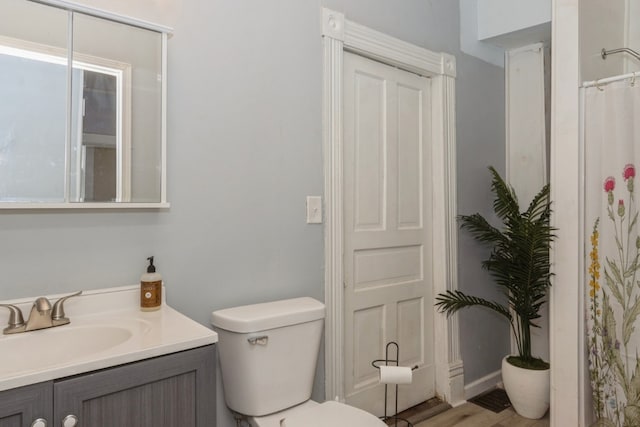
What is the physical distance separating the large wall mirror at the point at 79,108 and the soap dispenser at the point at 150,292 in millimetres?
244

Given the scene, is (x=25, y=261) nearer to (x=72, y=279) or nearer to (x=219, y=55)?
(x=72, y=279)

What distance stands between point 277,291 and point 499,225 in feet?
5.86

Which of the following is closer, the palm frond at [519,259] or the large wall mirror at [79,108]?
the large wall mirror at [79,108]

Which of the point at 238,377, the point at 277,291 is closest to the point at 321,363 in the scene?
the point at 277,291

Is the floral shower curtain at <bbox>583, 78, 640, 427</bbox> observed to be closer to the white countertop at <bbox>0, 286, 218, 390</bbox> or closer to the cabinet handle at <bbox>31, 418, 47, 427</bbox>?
the white countertop at <bbox>0, 286, 218, 390</bbox>

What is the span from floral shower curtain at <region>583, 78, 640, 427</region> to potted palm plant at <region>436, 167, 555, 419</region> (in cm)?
30

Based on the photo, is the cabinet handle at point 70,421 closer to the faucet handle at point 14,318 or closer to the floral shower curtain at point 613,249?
the faucet handle at point 14,318

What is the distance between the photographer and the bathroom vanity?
0.91m

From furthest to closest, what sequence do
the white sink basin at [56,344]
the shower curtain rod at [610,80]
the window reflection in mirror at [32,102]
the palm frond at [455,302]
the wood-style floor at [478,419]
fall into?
the palm frond at [455,302], the wood-style floor at [478,419], the shower curtain rod at [610,80], the window reflection in mirror at [32,102], the white sink basin at [56,344]

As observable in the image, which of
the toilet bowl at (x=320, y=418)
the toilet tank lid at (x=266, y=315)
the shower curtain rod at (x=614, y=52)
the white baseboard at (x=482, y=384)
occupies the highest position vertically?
the shower curtain rod at (x=614, y=52)

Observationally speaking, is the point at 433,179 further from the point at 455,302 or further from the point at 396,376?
the point at 396,376

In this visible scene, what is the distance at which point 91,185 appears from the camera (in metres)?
1.35

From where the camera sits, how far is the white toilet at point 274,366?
4.87 feet

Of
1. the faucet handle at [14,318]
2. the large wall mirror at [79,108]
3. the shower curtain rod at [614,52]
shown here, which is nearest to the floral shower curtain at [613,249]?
the shower curtain rod at [614,52]
